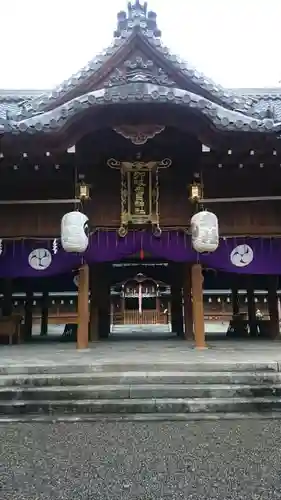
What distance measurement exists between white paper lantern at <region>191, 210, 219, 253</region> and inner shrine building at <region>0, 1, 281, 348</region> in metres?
0.02

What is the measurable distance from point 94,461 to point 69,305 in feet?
63.2

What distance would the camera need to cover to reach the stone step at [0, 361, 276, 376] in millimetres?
5879

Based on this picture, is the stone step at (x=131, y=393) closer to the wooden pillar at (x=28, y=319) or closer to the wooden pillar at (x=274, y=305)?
the wooden pillar at (x=274, y=305)

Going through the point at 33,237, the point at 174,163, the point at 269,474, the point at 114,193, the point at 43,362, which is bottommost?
the point at 269,474

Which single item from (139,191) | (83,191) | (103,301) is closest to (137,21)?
(139,191)

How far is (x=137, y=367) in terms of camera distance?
6000mm

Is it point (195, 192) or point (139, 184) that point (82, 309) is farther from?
point (195, 192)

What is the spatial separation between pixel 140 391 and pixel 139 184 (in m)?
4.72

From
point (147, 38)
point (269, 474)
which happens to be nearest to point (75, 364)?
point (269, 474)

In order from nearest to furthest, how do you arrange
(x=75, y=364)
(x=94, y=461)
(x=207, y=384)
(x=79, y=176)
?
1. (x=94, y=461)
2. (x=207, y=384)
3. (x=75, y=364)
4. (x=79, y=176)

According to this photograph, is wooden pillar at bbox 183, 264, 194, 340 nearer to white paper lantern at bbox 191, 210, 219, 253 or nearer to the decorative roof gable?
white paper lantern at bbox 191, 210, 219, 253

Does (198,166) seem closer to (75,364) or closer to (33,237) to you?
(33,237)

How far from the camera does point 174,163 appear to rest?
8945mm

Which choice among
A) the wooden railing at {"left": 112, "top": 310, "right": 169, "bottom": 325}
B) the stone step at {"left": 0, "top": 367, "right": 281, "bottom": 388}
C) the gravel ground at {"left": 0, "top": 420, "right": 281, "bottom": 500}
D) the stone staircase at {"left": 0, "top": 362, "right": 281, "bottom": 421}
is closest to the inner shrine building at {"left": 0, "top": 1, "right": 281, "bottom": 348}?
the stone staircase at {"left": 0, "top": 362, "right": 281, "bottom": 421}
